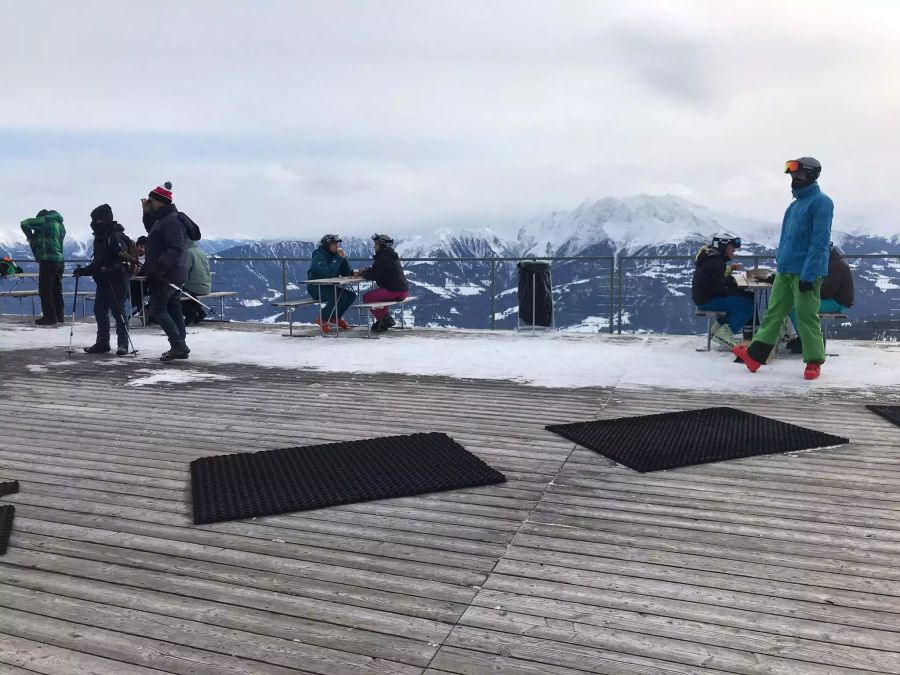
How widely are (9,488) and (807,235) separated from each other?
565cm

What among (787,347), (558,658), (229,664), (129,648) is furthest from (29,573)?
(787,347)

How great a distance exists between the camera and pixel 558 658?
1.93 m

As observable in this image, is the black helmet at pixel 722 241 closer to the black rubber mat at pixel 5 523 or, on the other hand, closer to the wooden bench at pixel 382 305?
the wooden bench at pixel 382 305

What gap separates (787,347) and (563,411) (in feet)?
11.6

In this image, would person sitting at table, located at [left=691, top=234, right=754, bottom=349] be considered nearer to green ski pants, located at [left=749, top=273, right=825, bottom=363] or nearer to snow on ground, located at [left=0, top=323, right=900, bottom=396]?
snow on ground, located at [left=0, top=323, right=900, bottom=396]

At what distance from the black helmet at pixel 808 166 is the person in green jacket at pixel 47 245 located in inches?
372

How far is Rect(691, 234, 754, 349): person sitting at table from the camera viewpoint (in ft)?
23.1

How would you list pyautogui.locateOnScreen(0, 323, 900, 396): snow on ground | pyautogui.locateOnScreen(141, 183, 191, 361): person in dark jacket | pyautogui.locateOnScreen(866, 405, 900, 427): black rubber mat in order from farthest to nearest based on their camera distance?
pyautogui.locateOnScreen(141, 183, 191, 361): person in dark jacket → pyautogui.locateOnScreen(0, 323, 900, 396): snow on ground → pyautogui.locateOnScreen(866, 405, 900, 427): black rubber mat

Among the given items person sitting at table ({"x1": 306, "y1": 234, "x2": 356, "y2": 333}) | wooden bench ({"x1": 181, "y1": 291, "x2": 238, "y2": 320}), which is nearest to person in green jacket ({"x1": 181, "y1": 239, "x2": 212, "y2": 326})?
wooden bench ({"x1": 181, "y1": 291, "x2": 238, "y2": 320})

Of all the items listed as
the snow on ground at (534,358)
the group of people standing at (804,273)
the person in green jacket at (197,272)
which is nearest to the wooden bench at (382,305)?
the snow on ground at (534,358)

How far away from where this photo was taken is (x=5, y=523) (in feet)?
9.39

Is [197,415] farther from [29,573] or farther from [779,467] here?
[779,467]

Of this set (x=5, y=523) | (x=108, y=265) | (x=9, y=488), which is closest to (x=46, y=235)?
(x=108, y=265)

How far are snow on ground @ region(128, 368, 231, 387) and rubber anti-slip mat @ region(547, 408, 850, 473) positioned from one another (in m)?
3.30
